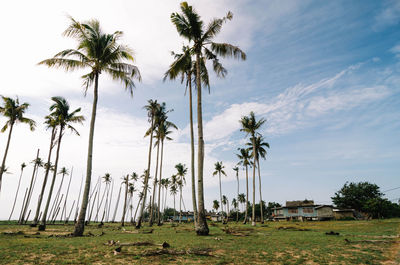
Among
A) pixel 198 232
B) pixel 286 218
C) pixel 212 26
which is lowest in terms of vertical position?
pixel 286 218

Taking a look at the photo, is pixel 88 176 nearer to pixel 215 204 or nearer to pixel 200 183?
pixel 200 183

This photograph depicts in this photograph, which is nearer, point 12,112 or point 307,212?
point 12,112

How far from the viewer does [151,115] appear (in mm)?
30969

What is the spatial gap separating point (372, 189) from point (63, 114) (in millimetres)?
75317

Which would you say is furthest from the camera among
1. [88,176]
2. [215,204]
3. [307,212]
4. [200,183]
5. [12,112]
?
[215,204]

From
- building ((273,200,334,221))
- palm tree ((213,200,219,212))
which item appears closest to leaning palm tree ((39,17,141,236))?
building ((273,200,334,221))

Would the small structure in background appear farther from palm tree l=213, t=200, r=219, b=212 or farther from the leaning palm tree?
the leaning palm tree

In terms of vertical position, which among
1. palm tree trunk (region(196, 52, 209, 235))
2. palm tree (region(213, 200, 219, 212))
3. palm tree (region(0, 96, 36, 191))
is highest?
palm tree (region(0, 96, 36, 191))

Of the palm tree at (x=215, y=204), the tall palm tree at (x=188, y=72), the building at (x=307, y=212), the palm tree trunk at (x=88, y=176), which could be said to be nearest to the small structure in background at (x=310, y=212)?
the building at (x=307, y=212)

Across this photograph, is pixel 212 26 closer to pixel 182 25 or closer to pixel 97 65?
pixel 182 25

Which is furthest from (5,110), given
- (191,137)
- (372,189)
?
(372,189)

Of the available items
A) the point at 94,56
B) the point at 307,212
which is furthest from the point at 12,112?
the point at 307,212

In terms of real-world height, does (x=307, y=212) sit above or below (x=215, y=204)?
above

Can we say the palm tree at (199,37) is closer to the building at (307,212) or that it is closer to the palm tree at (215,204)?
the building at (307,212)
